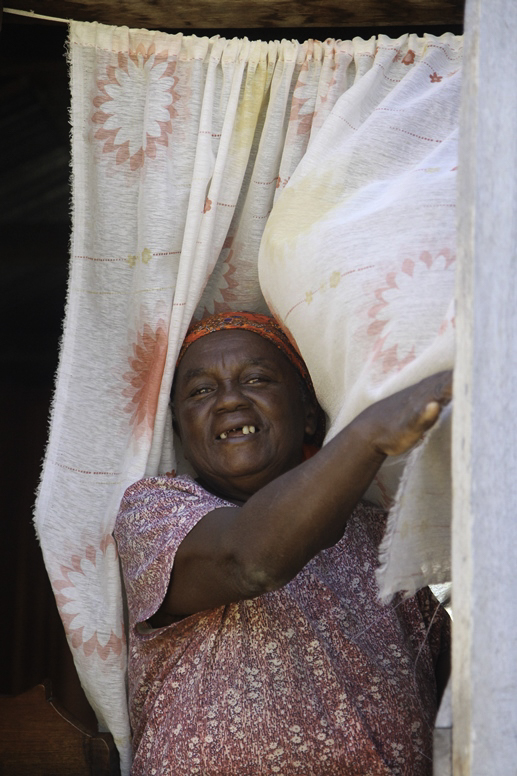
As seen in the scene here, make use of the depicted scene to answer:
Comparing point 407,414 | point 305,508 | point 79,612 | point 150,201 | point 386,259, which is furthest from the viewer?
point 150,201

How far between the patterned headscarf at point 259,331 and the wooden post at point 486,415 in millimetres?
957

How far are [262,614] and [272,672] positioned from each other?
11 centimetres

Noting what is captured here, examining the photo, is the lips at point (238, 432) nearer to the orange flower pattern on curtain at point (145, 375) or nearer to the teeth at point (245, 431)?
the teeth at point (245, 431)

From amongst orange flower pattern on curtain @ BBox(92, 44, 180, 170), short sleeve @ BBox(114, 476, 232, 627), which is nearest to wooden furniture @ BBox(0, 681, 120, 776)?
short sleeve @ BBox(114, 476, 232, 627)

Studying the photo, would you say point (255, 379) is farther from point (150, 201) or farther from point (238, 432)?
point (150, 201)

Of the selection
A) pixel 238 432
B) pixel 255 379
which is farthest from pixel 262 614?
pixel 255 379

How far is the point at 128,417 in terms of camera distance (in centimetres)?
197

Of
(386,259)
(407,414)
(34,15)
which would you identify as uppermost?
(34,15)

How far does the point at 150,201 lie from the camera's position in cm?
192

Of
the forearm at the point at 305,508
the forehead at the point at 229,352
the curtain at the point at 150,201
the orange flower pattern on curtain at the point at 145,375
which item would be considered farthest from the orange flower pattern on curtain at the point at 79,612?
the forearm at the point at 305,508

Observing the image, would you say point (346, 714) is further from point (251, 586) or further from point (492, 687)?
point (492, 687)

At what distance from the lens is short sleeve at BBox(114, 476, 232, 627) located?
1.61 m

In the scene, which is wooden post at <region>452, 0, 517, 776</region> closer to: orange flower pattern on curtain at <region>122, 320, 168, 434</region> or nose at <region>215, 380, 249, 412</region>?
nose at <region>215, 380, 249, 412</region>

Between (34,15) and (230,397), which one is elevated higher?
(34,15)
